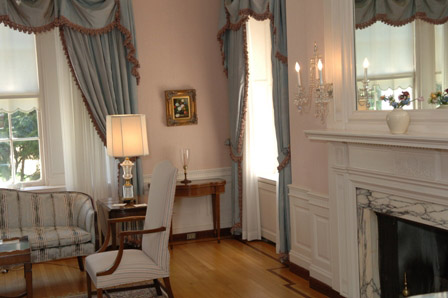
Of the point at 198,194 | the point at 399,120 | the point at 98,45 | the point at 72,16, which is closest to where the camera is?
the point at 399,120

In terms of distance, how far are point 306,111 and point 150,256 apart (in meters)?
1.78

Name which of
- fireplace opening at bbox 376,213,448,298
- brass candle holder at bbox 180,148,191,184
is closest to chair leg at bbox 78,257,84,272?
brass candle holder at bbox 180,148,191,184

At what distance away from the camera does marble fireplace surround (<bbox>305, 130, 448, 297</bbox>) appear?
10.7ft

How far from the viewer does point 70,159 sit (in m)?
6.20

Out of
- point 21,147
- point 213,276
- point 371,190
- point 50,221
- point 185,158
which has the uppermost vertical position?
point 21,147

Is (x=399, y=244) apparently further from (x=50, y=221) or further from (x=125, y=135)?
(x=50, y=221)

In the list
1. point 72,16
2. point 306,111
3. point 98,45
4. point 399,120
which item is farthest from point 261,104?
point 399,120

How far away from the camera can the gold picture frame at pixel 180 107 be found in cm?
657

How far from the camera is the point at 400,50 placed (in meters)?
3.51

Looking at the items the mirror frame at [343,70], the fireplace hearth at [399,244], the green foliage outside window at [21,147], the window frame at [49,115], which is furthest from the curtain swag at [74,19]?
the fireplace hearth at [399,244]

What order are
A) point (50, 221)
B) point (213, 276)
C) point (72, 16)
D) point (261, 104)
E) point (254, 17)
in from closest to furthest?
point (213, 276) < point (50, 221) < point (254, 17) < point (72, 16) < point (261, 104)

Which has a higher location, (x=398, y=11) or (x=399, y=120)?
(x=398, y=11)

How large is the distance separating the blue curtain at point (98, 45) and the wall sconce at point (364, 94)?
118 inches

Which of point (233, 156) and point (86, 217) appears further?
point (233, 156)
